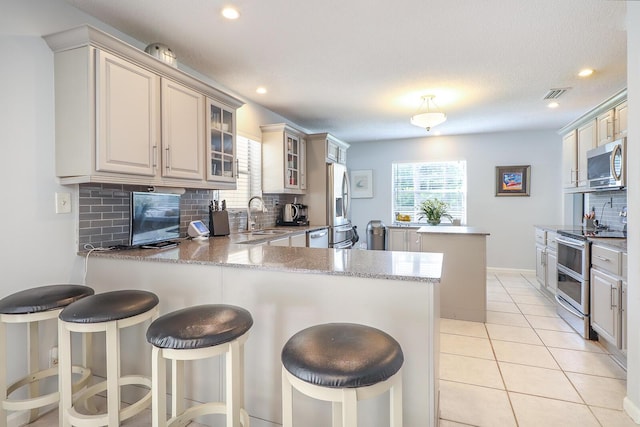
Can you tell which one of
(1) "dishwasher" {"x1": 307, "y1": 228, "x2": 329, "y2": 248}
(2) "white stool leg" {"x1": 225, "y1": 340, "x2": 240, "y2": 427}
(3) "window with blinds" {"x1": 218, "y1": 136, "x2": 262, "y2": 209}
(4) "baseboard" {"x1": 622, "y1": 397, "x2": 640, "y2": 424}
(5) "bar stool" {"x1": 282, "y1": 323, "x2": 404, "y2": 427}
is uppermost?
(3) "window with blinds" {"x1": 218, "y1": 136, "x2": 262, "y2": 209}

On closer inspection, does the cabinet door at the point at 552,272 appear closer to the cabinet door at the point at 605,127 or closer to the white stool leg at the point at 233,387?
the cabinet door at the point at 605,127

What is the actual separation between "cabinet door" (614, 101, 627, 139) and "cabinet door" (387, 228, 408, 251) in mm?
2629

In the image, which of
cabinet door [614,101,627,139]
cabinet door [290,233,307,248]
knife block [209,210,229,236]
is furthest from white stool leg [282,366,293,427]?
cabinet door [614,101,627,139]

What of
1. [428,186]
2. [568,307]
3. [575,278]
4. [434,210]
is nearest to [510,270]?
[434,210]

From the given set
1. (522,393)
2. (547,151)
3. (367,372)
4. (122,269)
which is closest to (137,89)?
(122,269)

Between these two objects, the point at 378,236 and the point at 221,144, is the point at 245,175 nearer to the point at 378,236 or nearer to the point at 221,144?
the point at 221,144

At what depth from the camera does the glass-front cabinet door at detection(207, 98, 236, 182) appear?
277 cm

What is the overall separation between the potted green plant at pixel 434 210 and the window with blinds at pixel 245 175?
9.64 feet

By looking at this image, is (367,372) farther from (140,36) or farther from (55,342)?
(140,36)

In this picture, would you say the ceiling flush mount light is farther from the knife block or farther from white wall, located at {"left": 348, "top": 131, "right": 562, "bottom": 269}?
the knife block

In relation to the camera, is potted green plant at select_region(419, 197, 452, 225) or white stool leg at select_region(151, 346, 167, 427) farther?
potted green plant at select_region(419, 197, 452, 225)

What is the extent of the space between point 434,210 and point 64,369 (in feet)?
16.7

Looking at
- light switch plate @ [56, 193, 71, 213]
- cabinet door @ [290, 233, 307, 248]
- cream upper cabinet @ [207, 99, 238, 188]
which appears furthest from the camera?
cabinet door @ [290, 233, 307, 248]

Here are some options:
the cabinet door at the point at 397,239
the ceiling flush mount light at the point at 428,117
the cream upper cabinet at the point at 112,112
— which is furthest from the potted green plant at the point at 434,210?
the cream upper cabinet at the point at 112,112
